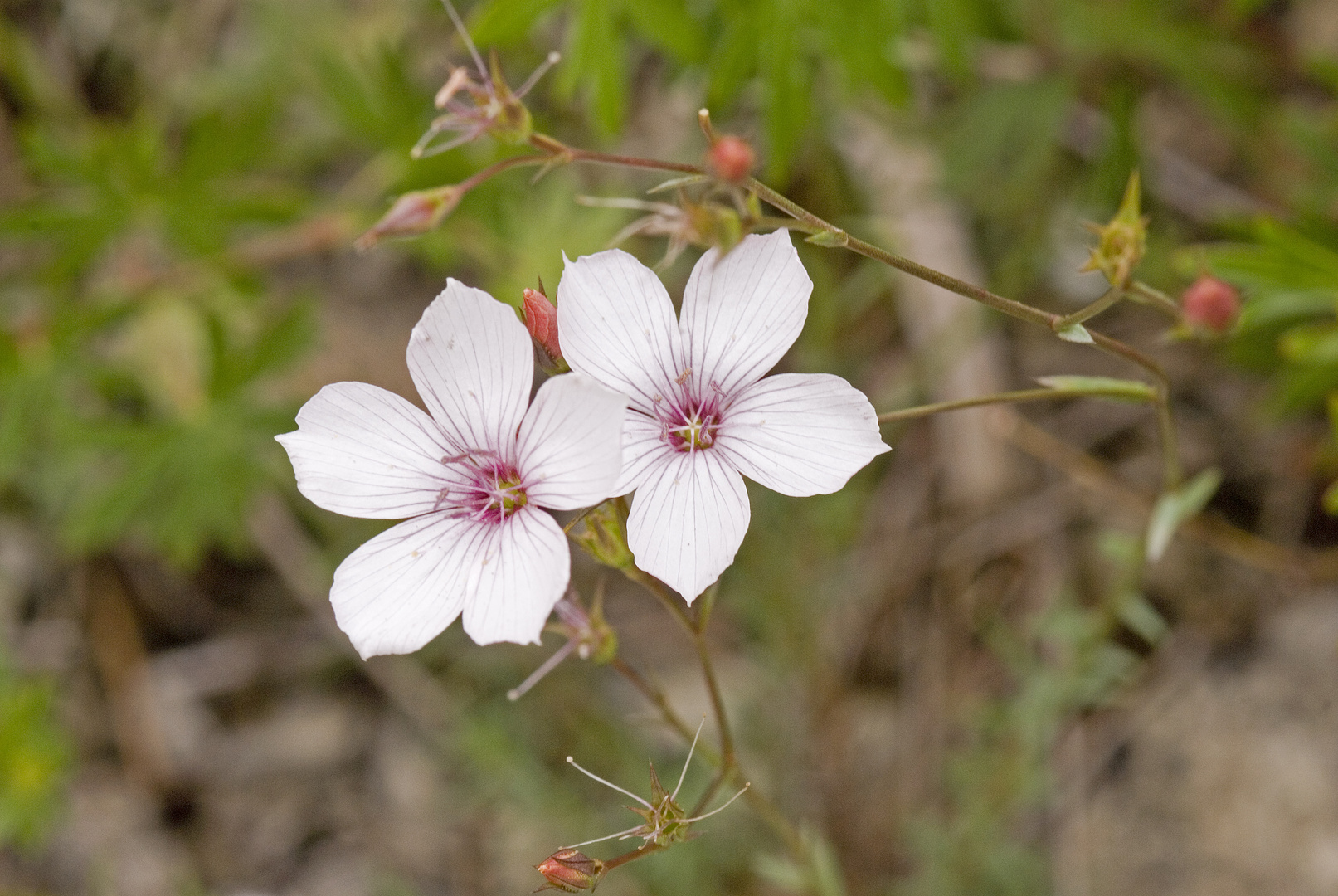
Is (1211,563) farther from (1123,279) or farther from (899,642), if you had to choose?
(1123,279)

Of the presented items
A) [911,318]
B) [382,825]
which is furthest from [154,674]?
[911,318]

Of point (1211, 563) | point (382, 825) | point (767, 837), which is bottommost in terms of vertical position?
point (382, 825)

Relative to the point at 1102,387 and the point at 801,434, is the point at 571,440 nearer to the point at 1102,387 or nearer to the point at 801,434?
the point at 801,434

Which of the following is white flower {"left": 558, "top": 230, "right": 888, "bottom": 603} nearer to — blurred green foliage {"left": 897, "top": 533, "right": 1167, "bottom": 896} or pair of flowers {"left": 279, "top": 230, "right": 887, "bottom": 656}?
pair of flowers {"left": 279, "top": 230, "right": 887, "bottom": 656}

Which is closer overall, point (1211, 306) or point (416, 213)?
point (416, 213)

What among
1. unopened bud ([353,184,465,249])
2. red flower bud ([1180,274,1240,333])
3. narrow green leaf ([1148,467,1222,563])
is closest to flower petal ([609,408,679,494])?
unopened bud ([353,184,465,249])

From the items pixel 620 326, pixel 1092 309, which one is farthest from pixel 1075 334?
pixel 620 326

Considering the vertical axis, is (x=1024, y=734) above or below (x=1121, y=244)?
below
